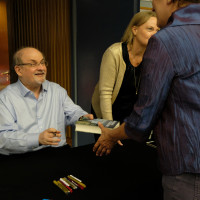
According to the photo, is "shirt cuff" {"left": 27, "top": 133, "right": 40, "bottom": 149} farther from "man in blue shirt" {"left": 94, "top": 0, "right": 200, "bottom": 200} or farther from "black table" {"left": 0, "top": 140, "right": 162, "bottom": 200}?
"man in blue shirt" {"left": 94, "top": 0, "right": 200, "bottom": 200}

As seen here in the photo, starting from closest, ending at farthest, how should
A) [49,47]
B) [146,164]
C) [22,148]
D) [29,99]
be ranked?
→ [146,164] < [22,148] < [29,99] < [49,47]

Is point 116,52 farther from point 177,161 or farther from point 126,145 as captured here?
point 177,161

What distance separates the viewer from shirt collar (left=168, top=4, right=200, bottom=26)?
2.89ft

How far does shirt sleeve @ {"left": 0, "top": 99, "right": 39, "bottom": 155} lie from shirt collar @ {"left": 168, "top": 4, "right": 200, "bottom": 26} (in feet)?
4.07

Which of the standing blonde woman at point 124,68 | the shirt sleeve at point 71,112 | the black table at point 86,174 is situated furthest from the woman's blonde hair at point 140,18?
the black table at point 86,174

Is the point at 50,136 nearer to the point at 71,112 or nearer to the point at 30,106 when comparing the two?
the point at 30,106

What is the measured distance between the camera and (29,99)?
2.16m

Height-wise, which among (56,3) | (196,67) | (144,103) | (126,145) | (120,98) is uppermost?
(56,3)

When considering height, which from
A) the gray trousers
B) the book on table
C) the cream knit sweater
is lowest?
the book on table

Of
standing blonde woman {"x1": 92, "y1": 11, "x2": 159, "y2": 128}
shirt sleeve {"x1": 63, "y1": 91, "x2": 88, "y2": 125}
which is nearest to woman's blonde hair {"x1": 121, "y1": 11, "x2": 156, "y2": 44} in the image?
standing blonde woman {"x1": 92, "y1": 11, "x2": 159, "y2": 128}

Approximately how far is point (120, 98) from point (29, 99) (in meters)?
0.82

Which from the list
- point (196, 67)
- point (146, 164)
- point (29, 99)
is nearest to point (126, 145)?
point (146, 164)

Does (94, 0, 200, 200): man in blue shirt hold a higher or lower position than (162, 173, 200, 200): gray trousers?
higher

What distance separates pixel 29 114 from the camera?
2.11 m
